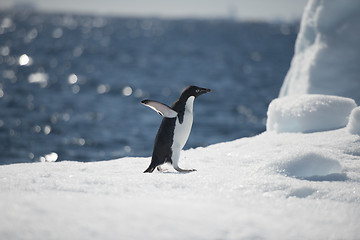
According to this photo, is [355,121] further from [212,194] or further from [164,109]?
[212,194]

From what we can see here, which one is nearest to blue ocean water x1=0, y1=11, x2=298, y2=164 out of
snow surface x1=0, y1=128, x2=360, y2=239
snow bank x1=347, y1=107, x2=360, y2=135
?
snow bank x1=347, y1=107, x2=360, y2=135

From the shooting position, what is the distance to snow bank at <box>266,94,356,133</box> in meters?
5.69

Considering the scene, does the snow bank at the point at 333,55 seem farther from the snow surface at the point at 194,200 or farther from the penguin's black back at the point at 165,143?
the penguin's black back at the point at 165,143

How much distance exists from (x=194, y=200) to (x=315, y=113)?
11.4 feet

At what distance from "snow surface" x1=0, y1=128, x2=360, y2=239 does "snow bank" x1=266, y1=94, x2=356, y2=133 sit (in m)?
1.20

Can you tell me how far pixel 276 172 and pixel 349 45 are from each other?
5.49 meters

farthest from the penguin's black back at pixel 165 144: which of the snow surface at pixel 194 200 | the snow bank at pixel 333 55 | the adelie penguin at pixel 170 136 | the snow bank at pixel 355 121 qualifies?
the snow bank at pixel 333 55

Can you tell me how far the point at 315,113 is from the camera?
18.7 feet

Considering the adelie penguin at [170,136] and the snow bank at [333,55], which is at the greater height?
the snow bank at [333,55]

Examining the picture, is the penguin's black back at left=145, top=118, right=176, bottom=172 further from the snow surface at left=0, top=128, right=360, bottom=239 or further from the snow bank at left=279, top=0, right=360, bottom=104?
the snow bank at left=279, top=0, right=360, bottom=104

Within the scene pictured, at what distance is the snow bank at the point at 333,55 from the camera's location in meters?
7.81

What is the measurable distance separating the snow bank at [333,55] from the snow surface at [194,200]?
362 cm

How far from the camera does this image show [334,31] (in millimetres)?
8180

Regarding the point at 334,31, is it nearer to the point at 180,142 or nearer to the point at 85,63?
the point at 180,142
